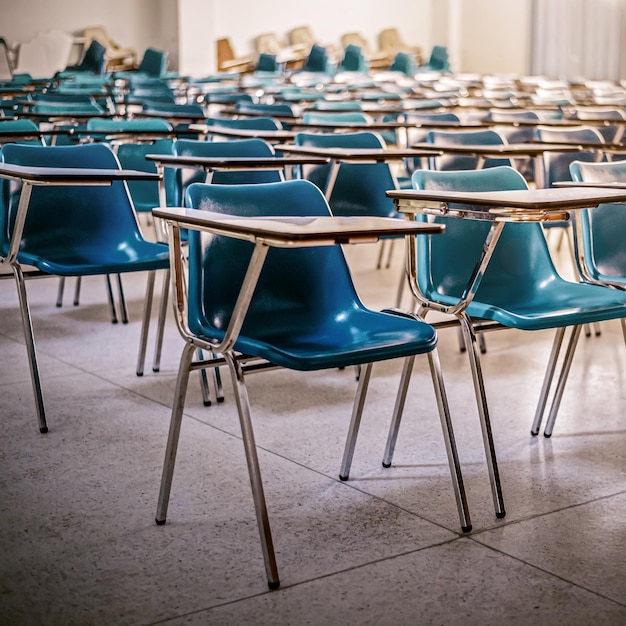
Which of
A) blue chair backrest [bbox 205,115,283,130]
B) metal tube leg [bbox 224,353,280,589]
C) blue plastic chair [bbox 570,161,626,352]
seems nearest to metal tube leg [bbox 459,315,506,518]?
metal tube leg [bbox 224,353,280,589]

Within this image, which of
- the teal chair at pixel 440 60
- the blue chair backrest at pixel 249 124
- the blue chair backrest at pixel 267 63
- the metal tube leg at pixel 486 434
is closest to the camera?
the metal tube leg at pixel 486 434

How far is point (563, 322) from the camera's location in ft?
9.10

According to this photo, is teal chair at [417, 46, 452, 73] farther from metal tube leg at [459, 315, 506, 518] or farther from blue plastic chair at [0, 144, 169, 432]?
metal tube leg at [459, 315, 506, 518]

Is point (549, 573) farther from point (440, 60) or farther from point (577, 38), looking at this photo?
point (577, 38)

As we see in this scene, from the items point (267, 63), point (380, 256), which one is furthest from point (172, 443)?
point (267, 63)

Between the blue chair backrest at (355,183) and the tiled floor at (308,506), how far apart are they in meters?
1.03

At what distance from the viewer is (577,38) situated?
20391 millimetres

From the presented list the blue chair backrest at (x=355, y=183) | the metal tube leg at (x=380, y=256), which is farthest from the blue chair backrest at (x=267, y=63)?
the blue chair backrest at (x=355, y=183)

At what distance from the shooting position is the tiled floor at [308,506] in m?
2.11

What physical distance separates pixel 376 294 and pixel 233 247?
272 cm

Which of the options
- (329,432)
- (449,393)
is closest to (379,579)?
(329,432)

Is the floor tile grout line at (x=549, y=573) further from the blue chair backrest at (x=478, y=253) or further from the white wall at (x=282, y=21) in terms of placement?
the white wall at (x=282, y=21)

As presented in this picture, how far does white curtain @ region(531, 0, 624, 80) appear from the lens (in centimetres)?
2012

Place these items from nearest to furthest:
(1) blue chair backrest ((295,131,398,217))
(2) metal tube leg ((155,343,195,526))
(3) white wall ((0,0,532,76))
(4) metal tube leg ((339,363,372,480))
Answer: (2) metal tube leg ((155,343,195,526))
(4) metal tube leg ((339,363,372,480))
(1) blue chair backrest ((295,131,398,217))
(3) white wall ((0,0,532,76))
